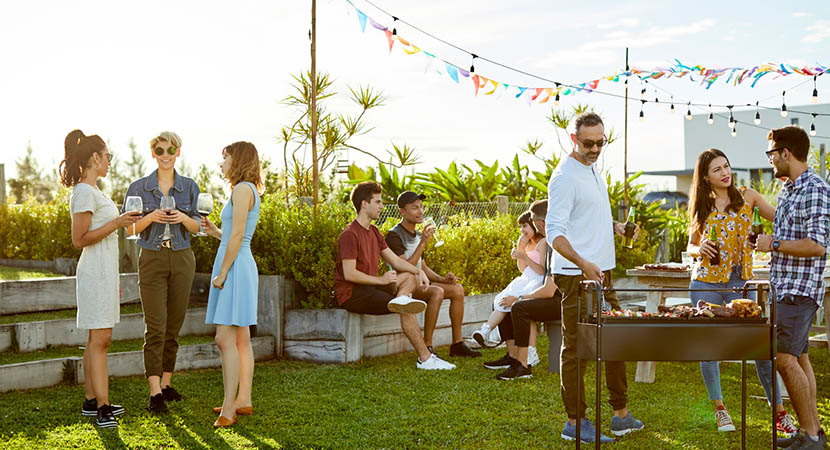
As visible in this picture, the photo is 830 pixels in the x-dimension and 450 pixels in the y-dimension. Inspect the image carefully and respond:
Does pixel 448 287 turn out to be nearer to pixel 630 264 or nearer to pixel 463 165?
pixel 630 264

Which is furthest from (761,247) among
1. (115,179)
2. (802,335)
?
(115,179)

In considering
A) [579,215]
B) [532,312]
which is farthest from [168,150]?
[532,312]

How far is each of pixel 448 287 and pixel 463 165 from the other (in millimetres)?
6537

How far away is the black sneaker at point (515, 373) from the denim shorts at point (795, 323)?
2332 millimetres

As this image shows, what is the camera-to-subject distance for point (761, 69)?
1228 centimetres

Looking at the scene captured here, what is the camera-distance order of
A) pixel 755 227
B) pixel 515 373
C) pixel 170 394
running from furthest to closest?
1. pixel 515 373
2. pixel 170 394
3. pixel 755 227

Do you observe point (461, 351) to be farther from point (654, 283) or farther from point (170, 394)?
point (170, 394)

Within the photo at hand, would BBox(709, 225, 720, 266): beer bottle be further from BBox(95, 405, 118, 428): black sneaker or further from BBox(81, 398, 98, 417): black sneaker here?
BBox(81, 398, 98, 417): black sneaker

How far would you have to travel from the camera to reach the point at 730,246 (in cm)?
506

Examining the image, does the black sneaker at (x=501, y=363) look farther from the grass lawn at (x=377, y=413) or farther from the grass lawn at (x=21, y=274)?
the grass lawn at (x=21, y=274)

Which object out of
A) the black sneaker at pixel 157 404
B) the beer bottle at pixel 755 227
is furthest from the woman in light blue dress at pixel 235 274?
the beer bottle at pixel 755 227

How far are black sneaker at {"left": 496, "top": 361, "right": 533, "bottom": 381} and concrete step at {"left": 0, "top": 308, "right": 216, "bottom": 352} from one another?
274 cm

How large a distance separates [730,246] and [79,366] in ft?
14.6

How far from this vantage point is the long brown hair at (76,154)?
16.1 ft
